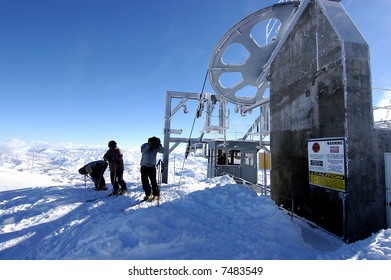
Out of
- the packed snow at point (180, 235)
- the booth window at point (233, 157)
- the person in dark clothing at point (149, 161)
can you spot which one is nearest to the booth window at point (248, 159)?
the booth window at point (233, 157)

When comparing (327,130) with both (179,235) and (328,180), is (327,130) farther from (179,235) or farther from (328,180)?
(179,235)

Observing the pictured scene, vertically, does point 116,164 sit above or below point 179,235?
above

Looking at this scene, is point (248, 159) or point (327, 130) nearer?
point (327, 130)

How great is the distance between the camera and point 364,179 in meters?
4.25

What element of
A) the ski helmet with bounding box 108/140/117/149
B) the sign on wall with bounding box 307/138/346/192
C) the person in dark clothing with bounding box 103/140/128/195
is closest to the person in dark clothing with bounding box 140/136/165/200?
the person in dark clothing with bounding box 103/140/128/195

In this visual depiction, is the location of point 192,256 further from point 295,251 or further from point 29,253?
point 29,253

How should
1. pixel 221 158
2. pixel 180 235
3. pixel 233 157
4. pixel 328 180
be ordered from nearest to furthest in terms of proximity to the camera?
pixel 180 235
pixel 328 180
pixel 221 158
pixel 233 157

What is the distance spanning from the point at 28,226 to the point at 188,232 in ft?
12.4

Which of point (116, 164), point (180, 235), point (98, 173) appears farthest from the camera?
point (98, 173)

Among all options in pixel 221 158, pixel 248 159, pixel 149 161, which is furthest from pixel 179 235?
pixel 248 159

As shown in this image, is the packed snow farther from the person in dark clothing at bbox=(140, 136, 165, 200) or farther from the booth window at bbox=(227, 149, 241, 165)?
the booth window at bbox=(227, 149, 241, 165)

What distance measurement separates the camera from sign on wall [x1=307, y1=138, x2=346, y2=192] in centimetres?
427

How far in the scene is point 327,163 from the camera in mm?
4578

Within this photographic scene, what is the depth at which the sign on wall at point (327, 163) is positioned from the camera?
168 inches
